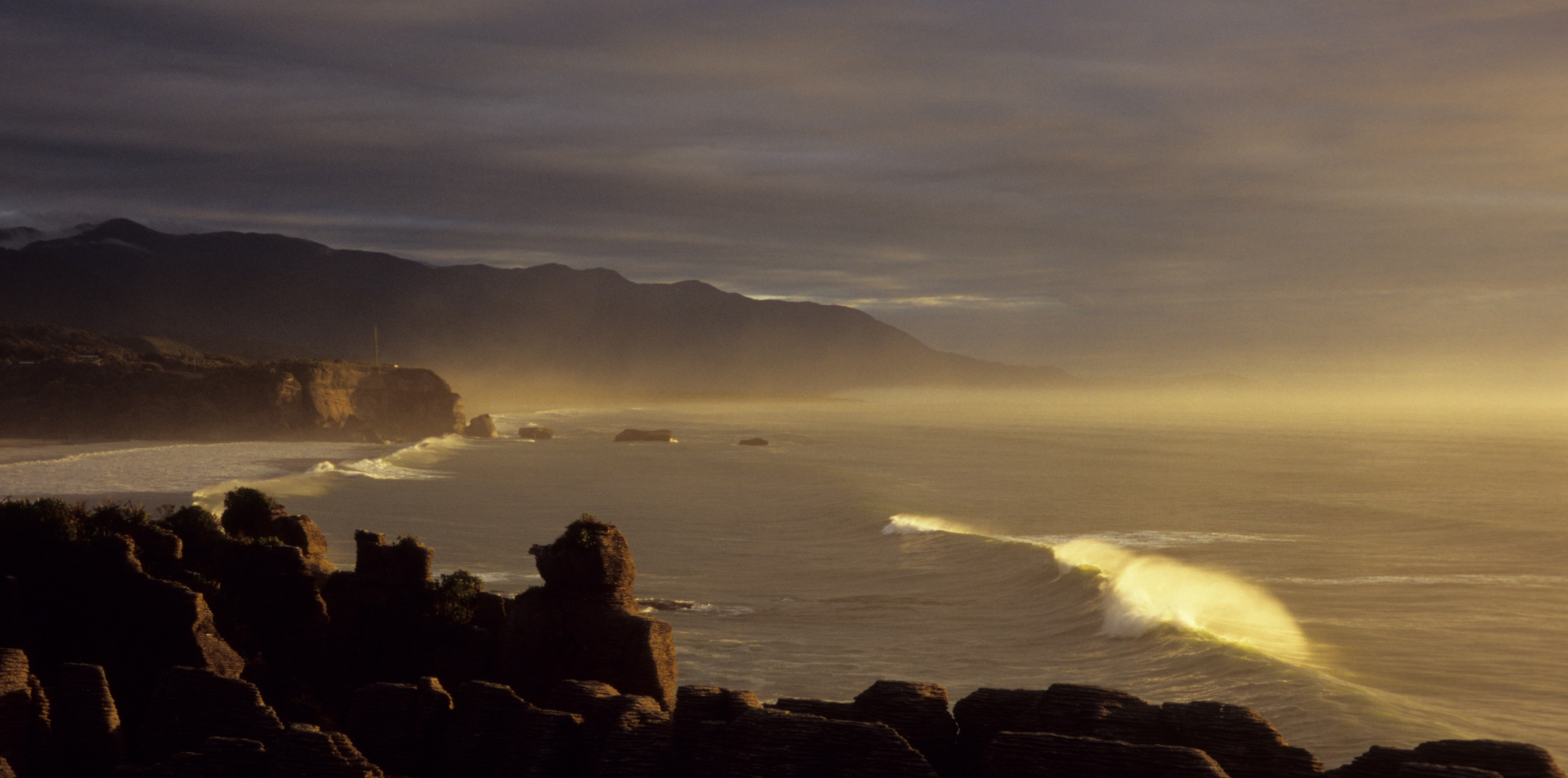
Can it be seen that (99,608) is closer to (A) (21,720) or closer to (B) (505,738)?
(A) (21,720)

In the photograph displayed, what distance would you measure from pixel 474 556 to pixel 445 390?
98166 mm

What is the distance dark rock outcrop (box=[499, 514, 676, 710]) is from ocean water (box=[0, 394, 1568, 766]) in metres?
9.31

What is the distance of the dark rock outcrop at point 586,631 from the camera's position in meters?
17.6

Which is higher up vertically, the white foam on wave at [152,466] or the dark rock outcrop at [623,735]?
the dark rock outcrop at [623,735]

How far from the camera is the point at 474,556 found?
141ft

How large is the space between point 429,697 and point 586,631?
3.59 m

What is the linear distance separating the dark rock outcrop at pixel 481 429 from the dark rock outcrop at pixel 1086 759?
122 meters

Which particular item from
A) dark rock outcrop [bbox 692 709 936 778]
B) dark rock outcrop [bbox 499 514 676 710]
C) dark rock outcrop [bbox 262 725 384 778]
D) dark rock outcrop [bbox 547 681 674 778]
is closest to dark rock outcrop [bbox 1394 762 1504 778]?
dark rock outcrop [bbox 692 709 936 778]

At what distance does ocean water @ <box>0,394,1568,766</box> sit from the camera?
29.2 meters

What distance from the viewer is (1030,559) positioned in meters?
45.7

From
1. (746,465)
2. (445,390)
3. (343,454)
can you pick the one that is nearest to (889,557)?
(746,465)

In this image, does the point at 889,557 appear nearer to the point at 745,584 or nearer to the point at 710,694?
the point at 745,584

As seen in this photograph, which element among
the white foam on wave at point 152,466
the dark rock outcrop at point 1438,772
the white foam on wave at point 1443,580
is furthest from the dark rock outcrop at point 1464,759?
the white foam on wave at point 152,466

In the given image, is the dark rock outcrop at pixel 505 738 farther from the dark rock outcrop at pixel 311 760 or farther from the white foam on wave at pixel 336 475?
the white foam on wave at pixel 336 475
